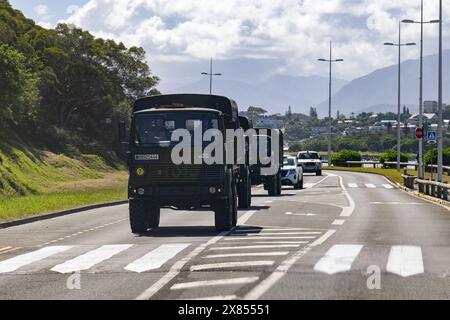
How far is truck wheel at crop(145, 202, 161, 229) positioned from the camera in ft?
75.3

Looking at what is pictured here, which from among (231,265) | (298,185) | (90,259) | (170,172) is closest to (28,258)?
(90,259)

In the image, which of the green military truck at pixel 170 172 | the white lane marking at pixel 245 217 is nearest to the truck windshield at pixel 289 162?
the white lane marking at pixel 245 217

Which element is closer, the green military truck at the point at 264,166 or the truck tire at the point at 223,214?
the truck tire at the point at 223,214

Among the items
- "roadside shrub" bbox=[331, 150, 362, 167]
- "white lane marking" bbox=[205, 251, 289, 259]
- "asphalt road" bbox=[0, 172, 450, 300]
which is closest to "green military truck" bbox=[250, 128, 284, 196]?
"asphalt road" bbox=[0, 172, 450, 300]

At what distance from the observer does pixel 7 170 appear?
176 ft

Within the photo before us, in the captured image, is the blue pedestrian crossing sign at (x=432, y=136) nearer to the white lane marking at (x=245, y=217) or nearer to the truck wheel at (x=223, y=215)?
the white lane marking at (x=245, y=217)

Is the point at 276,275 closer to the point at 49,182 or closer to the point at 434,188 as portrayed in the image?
the point at 434,188

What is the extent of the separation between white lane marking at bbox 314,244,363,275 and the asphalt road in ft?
0.06

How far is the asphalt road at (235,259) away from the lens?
39.5ft

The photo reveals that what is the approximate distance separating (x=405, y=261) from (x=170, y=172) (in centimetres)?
774

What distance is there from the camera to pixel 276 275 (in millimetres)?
13289

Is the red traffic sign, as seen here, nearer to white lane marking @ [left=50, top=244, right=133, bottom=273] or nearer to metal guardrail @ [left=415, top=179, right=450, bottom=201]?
metal guardrail @ [left=415, top=179, right=450, bottom=201]

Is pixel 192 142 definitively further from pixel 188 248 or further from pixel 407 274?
pixel 407 274

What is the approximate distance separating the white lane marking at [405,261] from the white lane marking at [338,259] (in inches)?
24.4
